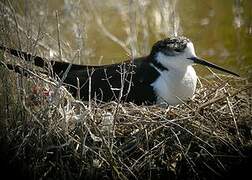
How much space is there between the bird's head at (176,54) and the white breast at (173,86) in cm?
8

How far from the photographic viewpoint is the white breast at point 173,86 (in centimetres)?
717

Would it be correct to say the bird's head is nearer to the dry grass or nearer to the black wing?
the black wing

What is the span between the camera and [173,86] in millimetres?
7230

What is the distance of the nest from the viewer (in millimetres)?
6461

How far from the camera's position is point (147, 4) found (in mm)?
11750

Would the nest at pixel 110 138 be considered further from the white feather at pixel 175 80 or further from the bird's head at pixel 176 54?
the bird's head at pixel 176 54

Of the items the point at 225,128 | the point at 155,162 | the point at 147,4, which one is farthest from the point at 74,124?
the point at 147,4

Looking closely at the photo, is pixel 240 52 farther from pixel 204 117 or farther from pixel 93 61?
pixel 204 117

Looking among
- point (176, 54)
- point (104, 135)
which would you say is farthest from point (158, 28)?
point (104, 135)

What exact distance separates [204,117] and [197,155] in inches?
14.1

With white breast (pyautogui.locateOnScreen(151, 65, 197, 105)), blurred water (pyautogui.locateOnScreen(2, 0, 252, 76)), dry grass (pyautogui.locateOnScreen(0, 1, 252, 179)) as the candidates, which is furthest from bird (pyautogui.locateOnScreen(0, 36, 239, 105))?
blurred water (pyautogui.locateOnScreen(2, 0, 252, 76))

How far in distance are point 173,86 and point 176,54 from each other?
29cm

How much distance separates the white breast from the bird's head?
8 cm

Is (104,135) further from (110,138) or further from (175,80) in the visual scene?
(175,80)
